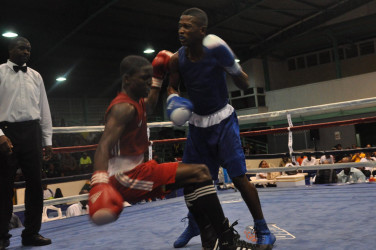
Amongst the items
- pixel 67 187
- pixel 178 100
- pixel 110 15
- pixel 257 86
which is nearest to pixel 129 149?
pixel 178 100

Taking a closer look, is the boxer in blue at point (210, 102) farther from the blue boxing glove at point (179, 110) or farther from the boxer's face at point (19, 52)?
the boxer's face at point (19, 52)

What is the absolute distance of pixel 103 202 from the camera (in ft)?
4.22

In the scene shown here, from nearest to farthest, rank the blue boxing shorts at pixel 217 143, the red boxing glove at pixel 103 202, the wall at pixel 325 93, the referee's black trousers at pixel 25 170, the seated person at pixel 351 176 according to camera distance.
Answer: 1. the red boxing glove at pixel 103 202
2. the blue boxing shorts at pixel 217 143
3. the referee's black trousers at pixel 25 170
4. the seated person at pixel 351 176
5. the wall at pixel 325 93

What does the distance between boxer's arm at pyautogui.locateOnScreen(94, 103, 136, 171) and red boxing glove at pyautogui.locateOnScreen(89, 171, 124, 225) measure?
0.04m

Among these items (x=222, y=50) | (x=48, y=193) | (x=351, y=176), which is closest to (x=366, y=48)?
(x=351, y=176)

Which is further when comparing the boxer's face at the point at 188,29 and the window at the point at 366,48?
the window at the point at 366,48

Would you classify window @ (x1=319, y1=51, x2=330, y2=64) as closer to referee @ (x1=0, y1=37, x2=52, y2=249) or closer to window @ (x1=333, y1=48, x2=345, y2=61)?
window @ (x1=333, y1=48, x2=345, y2=61)

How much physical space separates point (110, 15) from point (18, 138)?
29.2ft

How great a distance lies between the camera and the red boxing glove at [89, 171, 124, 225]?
1259 mm

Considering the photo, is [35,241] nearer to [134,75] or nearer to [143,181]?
[143,181]

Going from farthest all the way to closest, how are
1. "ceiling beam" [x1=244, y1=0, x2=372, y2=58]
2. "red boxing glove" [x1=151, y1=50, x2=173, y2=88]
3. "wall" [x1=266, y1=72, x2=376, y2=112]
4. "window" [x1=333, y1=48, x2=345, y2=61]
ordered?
"window" [x1=333, y1=48, x2=345, y2=61] → "wall" [x1=266, y1=72, x2=376, y2=112] → "ceiling beam" [x1=244, y1=0, x2=372, y2=58] → "red boxing glove" [x1=151, y1=50, x2=173, y2=88]

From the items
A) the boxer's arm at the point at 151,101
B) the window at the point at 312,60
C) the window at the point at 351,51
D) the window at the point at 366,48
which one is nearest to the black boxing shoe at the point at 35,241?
the boxer's arm at the point at 151,101

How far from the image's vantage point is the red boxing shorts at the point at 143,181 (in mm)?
1532

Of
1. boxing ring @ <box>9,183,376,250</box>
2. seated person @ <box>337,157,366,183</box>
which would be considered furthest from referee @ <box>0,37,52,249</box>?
seated person @ <box>337,157,366,183</box>
